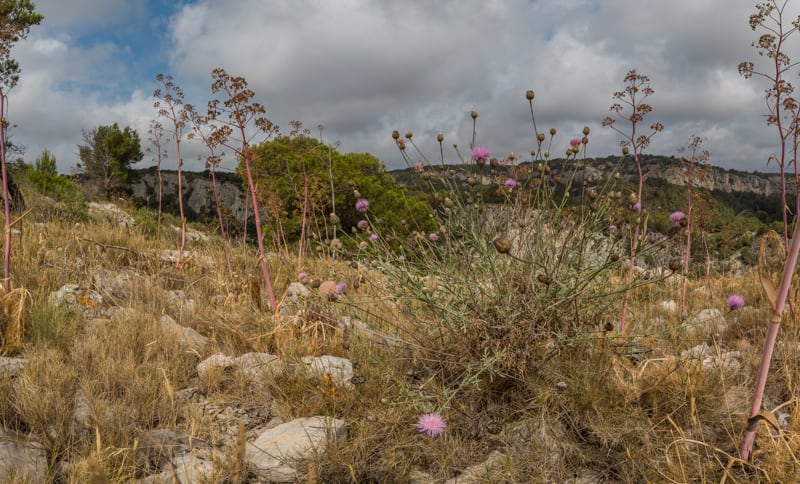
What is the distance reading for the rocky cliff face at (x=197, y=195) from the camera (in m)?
6.87

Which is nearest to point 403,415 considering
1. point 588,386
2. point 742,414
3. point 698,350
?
point 588,386

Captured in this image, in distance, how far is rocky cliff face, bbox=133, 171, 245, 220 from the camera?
22.5ft

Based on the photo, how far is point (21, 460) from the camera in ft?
5.78

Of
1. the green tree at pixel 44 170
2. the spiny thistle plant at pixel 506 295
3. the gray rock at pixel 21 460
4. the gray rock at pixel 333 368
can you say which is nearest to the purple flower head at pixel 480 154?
the spiny thistle plant at pixel 506 295

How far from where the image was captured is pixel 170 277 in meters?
4.39

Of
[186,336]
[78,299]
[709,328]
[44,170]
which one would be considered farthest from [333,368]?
[44,170]

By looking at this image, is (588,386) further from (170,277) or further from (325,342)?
(170,277)

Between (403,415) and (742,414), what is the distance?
4.55ft

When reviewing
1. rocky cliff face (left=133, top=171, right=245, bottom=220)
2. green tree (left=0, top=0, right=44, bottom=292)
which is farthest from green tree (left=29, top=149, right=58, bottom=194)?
green tree (left=0, top=0, right=44, bottom=292)

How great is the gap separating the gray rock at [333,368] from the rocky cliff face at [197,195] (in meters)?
2.47

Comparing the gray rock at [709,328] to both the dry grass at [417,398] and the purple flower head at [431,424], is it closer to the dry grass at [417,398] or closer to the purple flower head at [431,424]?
the dry grass at [417,398]

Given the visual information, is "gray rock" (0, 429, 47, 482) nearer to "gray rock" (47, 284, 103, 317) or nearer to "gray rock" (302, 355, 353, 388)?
"gray rock" (302, 355, 353, 388)

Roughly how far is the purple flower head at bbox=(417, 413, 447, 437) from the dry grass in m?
0.07

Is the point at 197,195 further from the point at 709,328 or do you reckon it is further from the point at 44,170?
the point at 709,328
